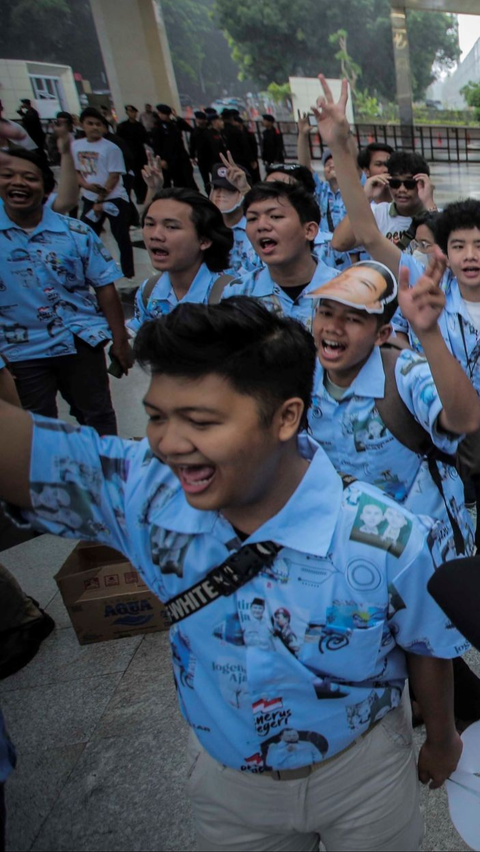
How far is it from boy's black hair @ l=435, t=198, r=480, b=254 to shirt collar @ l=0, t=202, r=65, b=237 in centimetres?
190

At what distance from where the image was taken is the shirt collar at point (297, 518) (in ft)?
3.66

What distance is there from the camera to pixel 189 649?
1201 millimetres

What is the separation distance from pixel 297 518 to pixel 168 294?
243 cm

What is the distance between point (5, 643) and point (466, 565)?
2.31 metres

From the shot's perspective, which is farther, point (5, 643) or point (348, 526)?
point (5, 643)

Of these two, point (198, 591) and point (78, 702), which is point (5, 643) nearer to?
point (78, 702)

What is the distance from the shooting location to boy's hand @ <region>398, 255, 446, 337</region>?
1.57 metres

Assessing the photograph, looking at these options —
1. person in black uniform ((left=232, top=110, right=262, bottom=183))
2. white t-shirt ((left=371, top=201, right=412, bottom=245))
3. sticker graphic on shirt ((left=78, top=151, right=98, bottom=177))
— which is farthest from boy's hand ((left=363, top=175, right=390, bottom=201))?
person in black uniform ((left=232, top=110, right=262, bottom=183))

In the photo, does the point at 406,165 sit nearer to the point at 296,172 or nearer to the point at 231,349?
the point at 296,172

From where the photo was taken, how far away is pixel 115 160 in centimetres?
786

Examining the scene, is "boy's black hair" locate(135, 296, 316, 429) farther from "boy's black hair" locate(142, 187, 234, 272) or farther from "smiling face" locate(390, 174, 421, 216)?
"smiling face" locate(390, 174, 421, 216)

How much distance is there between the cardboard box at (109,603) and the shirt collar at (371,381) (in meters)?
1.38

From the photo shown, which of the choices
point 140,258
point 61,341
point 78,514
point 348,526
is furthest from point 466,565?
point 140,258

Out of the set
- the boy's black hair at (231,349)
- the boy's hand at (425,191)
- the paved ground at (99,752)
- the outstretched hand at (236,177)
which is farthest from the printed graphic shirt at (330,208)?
the boy's black hair at (231,349)
